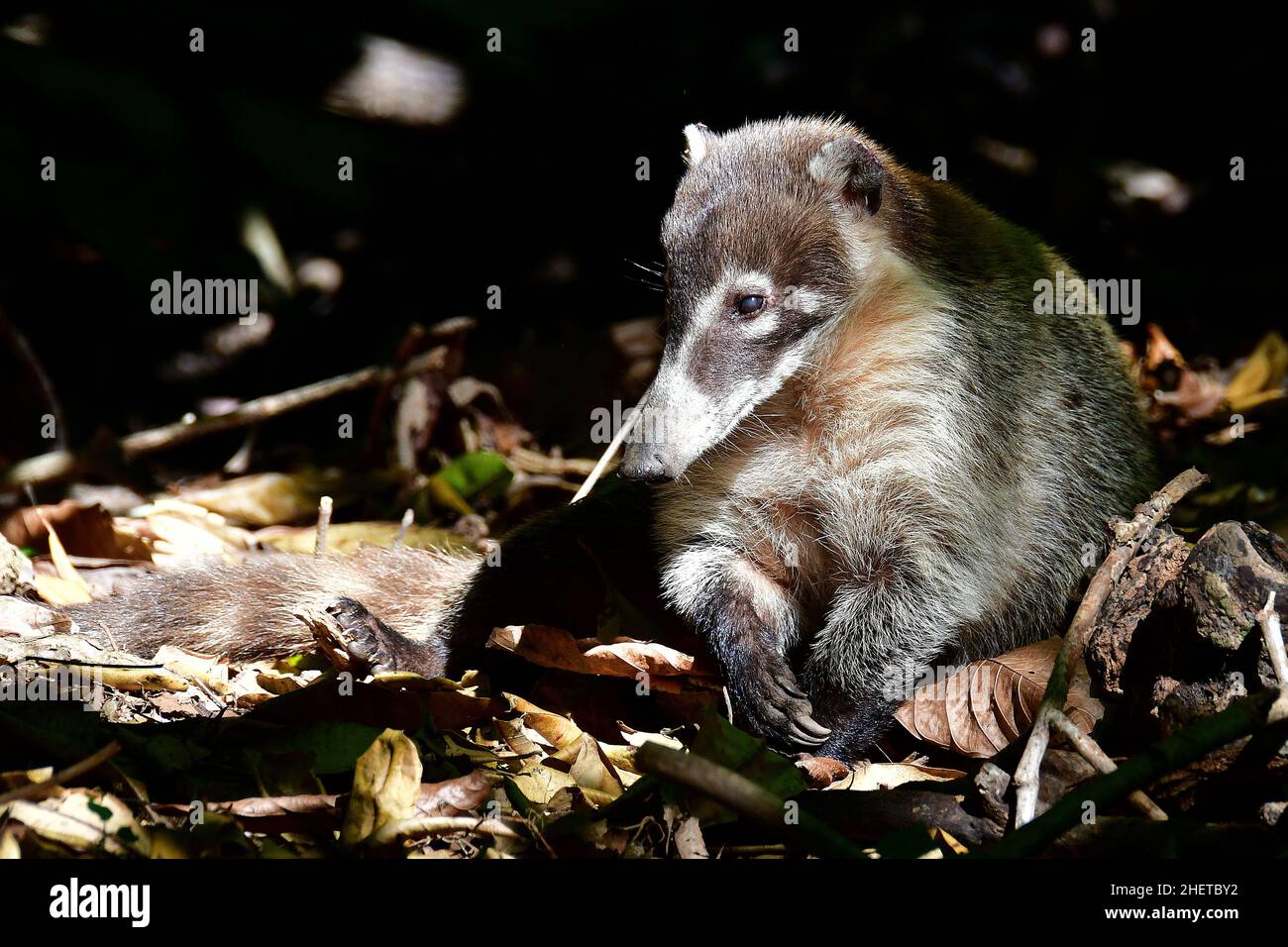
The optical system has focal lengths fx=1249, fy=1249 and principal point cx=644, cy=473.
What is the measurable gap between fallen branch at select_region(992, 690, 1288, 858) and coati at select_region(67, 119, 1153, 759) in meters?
1.25

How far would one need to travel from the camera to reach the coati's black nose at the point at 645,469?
3891 millimetres

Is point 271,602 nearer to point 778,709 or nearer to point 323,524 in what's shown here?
point 323,524

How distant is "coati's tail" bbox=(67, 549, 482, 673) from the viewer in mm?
4633

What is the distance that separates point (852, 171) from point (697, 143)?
691 millimetres

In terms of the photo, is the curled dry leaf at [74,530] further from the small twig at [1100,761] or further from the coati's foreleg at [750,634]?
the small twig at [1100,761]

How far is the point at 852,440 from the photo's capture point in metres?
4.21

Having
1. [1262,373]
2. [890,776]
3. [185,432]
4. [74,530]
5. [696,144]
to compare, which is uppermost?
[696,144]

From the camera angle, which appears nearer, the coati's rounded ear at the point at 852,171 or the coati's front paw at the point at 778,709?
the coati's front paw at the point at 778,709

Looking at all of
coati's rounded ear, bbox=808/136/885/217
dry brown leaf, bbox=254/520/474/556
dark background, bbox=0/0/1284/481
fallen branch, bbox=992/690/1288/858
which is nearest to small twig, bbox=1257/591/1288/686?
fallen branch, bbox=992/690/1288/858

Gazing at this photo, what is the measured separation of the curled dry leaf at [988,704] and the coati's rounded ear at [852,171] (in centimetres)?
162

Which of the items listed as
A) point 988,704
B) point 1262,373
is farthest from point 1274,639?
point 1262,373

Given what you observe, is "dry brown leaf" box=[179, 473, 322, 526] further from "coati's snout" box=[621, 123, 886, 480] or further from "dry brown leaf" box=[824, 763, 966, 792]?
"dry brown leaf" box=[824, 763, 966, 792]

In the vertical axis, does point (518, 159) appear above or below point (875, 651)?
above

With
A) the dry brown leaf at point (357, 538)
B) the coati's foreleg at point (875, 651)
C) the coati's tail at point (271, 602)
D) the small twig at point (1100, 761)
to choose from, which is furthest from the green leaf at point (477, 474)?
the small twig at point (1100, 761)
